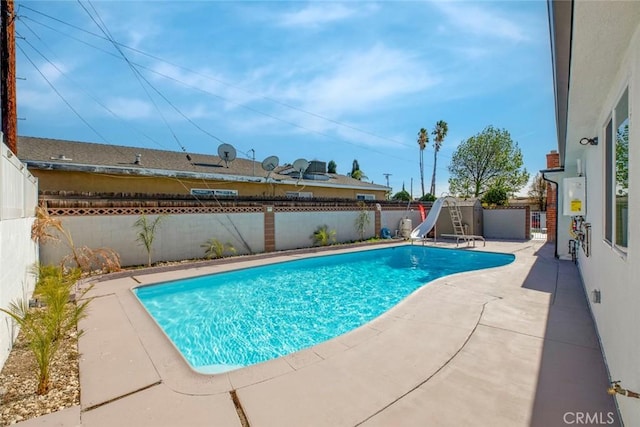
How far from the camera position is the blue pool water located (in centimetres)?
504

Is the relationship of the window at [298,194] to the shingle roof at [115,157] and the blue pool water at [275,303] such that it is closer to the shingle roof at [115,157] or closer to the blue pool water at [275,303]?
the shingle roof at [115,157]

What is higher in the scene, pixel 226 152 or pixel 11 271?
pixel 226 152

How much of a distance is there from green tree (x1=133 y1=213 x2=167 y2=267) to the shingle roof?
2695 mm

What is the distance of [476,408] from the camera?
8.29ft

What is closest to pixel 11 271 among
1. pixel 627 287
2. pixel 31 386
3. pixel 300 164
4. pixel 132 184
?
pixel 31 386

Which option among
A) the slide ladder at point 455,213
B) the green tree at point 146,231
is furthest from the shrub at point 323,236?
the slide ladder at point 455,213

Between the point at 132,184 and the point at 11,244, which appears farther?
the point at 132,184

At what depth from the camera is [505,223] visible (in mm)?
17266

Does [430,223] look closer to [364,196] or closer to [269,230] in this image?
[364,196]

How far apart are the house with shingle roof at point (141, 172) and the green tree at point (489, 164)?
57.4 feet

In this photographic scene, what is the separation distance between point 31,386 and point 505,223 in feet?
66.1

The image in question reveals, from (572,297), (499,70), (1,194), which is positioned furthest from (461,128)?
(1,194)

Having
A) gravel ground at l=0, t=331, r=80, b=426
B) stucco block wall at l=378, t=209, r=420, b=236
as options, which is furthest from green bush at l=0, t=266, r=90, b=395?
stucco block wall at l=378, t=209, r=420, b=236

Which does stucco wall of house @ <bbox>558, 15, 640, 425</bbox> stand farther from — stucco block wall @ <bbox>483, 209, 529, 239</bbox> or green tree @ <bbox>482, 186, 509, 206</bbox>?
green tree @ <bbox>482, 186, 509, 206</bbox>
